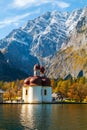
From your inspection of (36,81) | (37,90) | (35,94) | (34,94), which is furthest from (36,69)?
(34,94)

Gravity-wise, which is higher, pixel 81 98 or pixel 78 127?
pixel 81 98

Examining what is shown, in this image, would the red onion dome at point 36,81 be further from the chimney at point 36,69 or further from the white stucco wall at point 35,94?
the chimney at point 36,69

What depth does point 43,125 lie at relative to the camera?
187 ft

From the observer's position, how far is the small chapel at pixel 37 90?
6649 inches

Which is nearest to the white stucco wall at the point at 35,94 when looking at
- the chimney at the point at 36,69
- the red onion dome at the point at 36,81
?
the red onion dome at the point at 36,81

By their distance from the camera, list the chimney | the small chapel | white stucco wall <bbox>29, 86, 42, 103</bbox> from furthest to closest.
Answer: the chimney < white stucco wall <bbox>29, 86, 42, 103</bbox> < the small chapel

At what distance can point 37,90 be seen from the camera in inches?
6718

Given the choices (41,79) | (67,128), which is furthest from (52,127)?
(41,79)

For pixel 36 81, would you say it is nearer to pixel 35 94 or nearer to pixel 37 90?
pixel 37 90

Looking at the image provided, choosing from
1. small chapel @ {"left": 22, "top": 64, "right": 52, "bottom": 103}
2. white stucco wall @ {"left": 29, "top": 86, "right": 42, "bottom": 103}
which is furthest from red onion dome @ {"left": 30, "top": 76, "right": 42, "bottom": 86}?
white stucco wall @ {"left": 29, "top": 86, "right": 42, "bottom": 103}

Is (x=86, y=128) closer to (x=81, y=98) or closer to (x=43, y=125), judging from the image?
(x=43, y=125)

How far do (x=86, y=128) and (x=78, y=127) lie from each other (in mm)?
1469

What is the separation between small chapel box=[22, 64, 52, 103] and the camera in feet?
554

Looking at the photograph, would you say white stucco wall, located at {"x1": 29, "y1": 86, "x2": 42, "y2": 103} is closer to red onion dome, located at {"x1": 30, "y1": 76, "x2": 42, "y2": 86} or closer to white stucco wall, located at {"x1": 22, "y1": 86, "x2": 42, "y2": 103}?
white stucco wall, located at {"x1": 22, "y1": 86, "x2": 42, "y2": 103}
